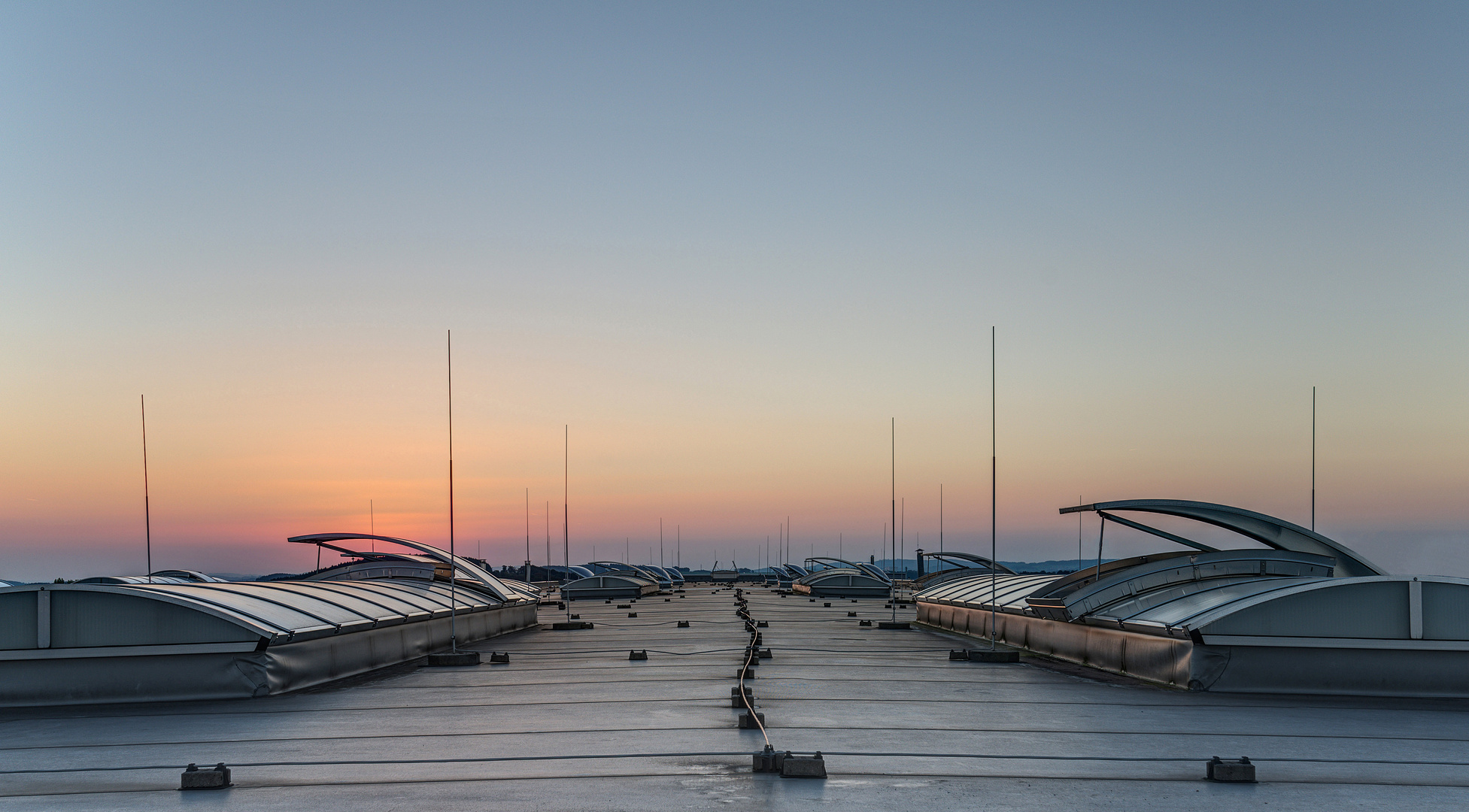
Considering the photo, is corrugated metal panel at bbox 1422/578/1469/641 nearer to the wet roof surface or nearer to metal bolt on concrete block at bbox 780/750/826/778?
the wet roof surface

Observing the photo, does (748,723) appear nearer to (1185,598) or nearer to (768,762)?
(768,762)

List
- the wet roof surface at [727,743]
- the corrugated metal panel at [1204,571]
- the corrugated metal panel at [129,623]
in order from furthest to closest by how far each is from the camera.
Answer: the corrugated metal panel at [1204,571], the corrugated metal panel at [129,623], the wet roof surface at [727,743]

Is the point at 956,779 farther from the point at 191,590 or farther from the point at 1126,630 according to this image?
the point at 191,590

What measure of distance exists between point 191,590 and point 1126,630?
21137 mm

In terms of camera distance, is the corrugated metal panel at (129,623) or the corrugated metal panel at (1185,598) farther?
the corrugated metal panel at (1185,598)

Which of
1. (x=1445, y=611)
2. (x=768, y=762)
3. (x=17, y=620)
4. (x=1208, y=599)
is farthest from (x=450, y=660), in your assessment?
(x=1445, y=611)

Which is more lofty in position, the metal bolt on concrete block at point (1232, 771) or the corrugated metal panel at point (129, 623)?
the corrugated metal panel at point (129, 623)

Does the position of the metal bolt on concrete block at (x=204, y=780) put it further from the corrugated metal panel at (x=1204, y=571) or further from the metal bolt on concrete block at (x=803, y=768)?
the corrugated metal panel at (x=1204, y=571)

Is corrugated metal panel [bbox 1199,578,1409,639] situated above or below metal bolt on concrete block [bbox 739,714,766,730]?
above

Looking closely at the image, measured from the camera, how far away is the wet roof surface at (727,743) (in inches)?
557

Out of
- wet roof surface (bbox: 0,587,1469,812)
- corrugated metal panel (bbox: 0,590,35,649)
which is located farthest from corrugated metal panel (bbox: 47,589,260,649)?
wet roof surface (bbox: 0,587,1469,812)

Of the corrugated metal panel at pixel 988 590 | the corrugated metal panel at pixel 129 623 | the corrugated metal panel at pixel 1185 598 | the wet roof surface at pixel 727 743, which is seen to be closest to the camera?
the wet roof surface at pixel 727 743

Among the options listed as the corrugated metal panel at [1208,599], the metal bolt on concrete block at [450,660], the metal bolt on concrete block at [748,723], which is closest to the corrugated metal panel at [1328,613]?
the corrugated metal panel at [1208,599]

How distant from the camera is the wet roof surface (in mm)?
14141
